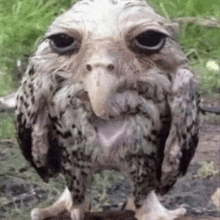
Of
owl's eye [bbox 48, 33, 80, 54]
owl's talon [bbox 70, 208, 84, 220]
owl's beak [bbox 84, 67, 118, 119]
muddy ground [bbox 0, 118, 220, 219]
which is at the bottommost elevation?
muddy ground [bbox 0, 118, 220, 219]

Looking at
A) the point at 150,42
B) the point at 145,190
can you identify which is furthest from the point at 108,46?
the point at 145,190

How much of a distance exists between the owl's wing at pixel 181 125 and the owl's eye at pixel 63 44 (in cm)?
27

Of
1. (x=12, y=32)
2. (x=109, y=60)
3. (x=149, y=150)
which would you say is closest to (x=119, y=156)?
(x=149, y=150)

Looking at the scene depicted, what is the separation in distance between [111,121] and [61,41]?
252 millimetres

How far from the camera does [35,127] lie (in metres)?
1.22

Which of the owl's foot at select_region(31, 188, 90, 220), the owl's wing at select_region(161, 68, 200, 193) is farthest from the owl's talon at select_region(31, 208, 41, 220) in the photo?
the owl's wing at select_region(161, 68, 200, 193)

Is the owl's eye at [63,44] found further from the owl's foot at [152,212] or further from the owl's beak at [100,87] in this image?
the owl's foot at [152,212]

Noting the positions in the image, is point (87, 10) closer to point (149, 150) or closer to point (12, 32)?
point (149, 150)

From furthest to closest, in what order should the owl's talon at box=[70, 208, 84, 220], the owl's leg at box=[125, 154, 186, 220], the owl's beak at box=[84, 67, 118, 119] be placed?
the owl's talon at box=[70, 208, 84, 220]
the owl's leg at box=[125, 154, 186, 220]
the owl's beak at box=[84, 67, 118, 119]

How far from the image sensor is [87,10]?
3.35 feet

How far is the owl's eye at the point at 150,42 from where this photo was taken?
0.96 metres

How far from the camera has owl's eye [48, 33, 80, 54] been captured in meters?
0.98

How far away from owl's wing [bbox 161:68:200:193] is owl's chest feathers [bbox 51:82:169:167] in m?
0.04

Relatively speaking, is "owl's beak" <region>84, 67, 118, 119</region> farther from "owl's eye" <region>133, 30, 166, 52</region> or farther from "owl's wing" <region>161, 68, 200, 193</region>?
"owl's wing" <region>161, 68, 200, 193</region>
